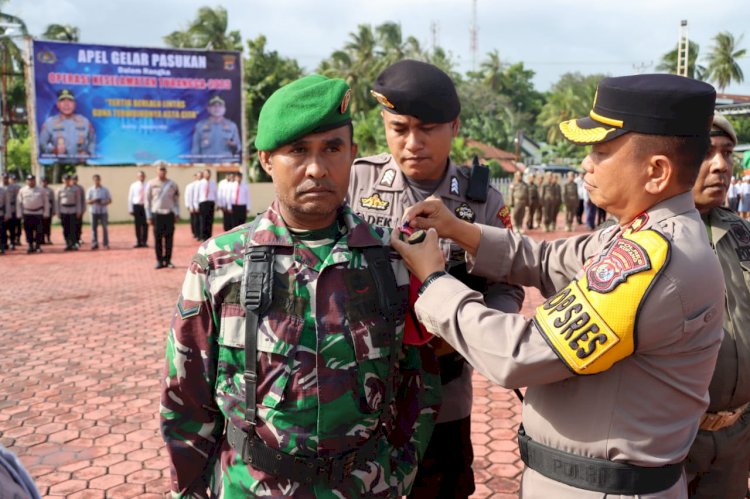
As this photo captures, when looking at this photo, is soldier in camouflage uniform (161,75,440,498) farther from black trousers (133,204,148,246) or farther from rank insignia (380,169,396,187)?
black trousers (133,204,148,246)

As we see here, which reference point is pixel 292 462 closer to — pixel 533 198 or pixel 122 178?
pixel 533 198

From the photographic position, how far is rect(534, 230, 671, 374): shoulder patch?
143 cm

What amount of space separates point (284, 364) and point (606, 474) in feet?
2.81

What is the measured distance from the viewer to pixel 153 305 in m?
8.70

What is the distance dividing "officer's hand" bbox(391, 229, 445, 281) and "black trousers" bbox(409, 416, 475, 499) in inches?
33.9

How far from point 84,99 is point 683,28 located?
2000cm

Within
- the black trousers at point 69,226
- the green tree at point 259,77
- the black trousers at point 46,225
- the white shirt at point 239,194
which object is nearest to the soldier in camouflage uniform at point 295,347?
the white shirt at point 239,194

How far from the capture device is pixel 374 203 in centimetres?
247

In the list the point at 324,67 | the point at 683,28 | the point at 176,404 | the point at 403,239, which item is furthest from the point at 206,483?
the point at 324,67

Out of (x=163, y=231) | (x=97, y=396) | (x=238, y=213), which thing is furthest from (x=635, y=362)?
(x=238, y=213)

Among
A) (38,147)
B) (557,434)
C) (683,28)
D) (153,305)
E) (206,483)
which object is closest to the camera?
(557,434)

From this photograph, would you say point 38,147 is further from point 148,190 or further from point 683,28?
point 683,28

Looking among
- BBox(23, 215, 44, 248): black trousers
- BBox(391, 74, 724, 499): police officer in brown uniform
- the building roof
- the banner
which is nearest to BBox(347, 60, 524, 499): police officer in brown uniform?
BBox(391, 74, 724, 499): police officer in brown uniform

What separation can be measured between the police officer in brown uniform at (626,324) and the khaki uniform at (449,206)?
2.11 feet
